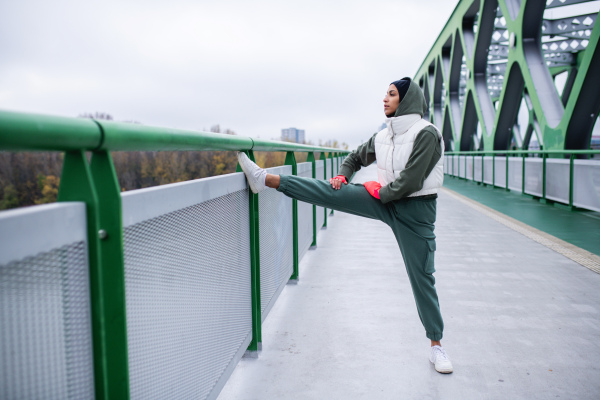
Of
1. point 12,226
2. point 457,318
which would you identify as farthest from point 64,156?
point 457,318

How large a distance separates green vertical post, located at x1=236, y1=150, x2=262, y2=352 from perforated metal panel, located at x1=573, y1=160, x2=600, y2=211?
695 cm

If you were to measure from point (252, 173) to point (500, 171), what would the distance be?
13090 mm

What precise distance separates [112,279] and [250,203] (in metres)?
1.61

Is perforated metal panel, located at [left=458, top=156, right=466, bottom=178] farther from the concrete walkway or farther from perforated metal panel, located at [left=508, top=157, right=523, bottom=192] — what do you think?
the concrete walkway

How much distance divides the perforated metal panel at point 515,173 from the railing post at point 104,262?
12.2 metres

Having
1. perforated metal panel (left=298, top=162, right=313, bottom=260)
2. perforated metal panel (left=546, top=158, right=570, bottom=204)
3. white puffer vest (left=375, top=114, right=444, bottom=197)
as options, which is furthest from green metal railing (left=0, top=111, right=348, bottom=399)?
perforated metal panel (left=546, top=158, right=570, bottom=204)

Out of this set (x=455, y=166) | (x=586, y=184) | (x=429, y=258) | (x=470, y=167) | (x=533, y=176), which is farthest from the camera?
(x=455, y=166)

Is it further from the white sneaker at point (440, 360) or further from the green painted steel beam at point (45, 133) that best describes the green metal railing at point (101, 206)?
the white sneaker at point (440, 360)

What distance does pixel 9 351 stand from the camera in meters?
0.94

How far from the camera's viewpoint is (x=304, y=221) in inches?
207

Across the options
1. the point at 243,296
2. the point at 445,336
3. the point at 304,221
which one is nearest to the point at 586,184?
the point at 304,221

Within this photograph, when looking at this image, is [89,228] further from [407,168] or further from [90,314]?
[407,168]

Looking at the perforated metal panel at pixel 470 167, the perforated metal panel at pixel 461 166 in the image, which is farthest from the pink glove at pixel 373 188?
the perforated metal panel at pixel 461 166

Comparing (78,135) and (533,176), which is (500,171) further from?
(78,135)
